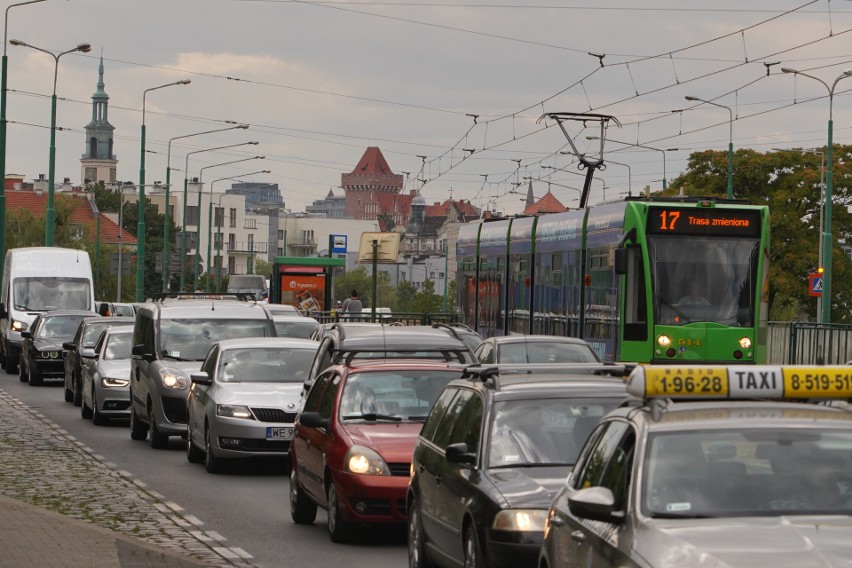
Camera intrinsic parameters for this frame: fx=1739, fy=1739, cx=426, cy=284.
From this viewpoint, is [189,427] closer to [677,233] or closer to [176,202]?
[677,233]

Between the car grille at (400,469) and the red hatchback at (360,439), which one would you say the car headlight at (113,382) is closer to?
the red hatchback at (360,439)

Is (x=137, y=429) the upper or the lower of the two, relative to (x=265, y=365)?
lower

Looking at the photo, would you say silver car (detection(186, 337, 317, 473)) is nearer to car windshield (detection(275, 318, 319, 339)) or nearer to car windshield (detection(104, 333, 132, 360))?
car windshield (detection(104, 333, 132, 360))

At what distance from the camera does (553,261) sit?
31266mm

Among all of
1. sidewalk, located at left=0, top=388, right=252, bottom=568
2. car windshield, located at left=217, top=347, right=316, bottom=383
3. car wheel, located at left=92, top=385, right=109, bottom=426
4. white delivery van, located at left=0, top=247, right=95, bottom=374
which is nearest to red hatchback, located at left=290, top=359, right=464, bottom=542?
sidewalk, located at left=0, top=388, right=252, bottom=568

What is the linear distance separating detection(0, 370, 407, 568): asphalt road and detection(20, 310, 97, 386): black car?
11.8 metres

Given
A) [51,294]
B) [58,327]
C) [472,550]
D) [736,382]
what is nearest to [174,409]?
[472,550]

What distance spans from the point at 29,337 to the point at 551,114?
12362 mm

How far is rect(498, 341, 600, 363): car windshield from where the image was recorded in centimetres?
2327

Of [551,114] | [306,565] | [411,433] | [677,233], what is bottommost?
[306,565]

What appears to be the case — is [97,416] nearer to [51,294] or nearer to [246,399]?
[246,399]

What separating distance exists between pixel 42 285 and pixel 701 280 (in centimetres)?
2482

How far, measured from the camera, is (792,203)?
76.4 m

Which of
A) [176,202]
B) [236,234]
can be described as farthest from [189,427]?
[236,234]
